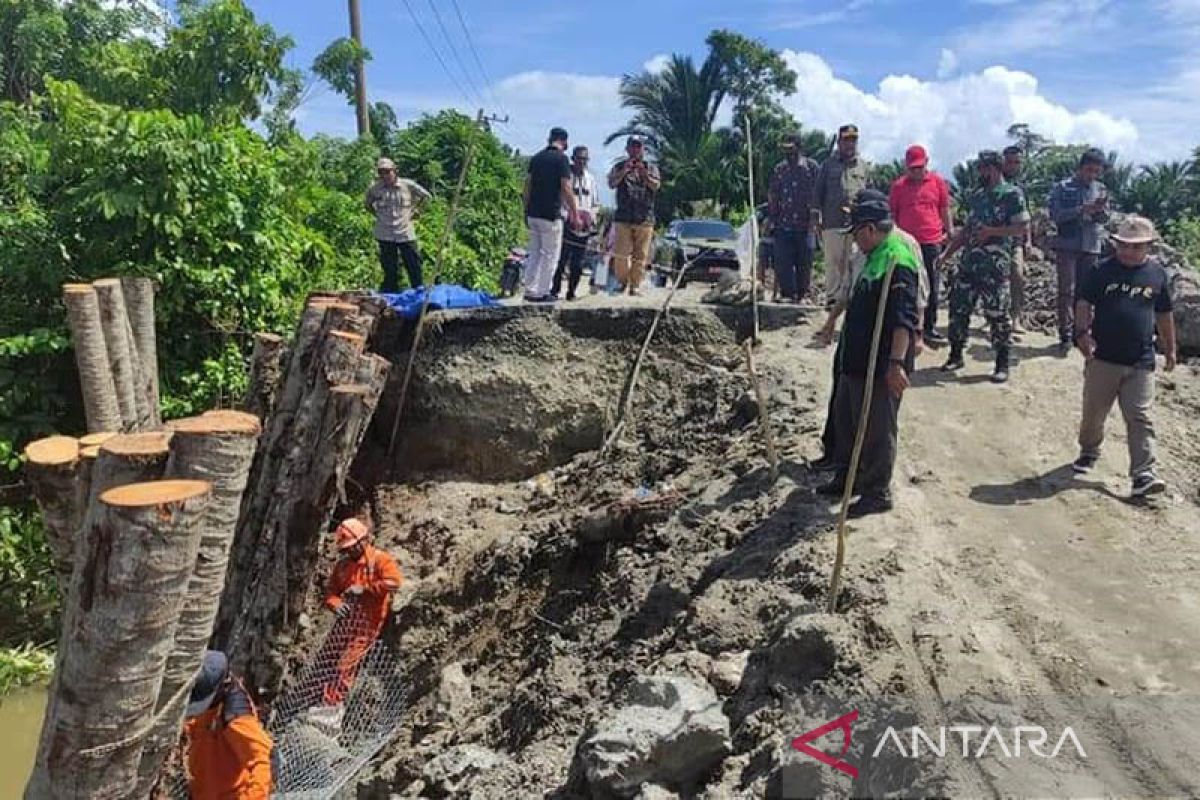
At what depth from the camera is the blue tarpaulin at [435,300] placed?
27.9 feet

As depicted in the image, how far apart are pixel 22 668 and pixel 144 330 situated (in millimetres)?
2636

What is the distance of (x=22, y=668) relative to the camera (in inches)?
272

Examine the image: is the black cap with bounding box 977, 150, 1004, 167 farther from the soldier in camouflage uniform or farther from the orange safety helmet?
the orange safety helmet

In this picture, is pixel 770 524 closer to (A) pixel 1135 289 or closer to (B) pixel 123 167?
(A) pixel 1135 289

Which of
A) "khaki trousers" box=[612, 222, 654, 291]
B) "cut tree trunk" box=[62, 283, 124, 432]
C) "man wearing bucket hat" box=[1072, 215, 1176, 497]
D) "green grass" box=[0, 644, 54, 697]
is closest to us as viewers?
"man wearing bucket hat" box=[1072, 215, 1176, 497]

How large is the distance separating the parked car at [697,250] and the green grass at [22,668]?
32.4ft

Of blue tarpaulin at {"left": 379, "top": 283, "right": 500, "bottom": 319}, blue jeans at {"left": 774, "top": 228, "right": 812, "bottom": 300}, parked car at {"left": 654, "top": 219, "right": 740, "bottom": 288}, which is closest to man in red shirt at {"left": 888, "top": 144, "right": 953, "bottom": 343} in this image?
blue jeans at {"left": 774, "top": 228, "right": 812, "bottom": 300}

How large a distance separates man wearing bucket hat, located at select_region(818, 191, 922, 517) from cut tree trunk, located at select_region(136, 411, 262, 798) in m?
3.06

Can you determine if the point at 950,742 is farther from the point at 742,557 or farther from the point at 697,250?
the point at 697,250

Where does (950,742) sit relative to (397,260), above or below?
below

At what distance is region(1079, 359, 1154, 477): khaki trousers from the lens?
5.39m

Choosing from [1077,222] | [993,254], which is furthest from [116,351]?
[1077,222]

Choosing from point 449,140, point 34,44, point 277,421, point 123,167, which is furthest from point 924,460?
point 449,140

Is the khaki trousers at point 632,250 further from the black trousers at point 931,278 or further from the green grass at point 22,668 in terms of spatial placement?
the green grass at point 22,668
